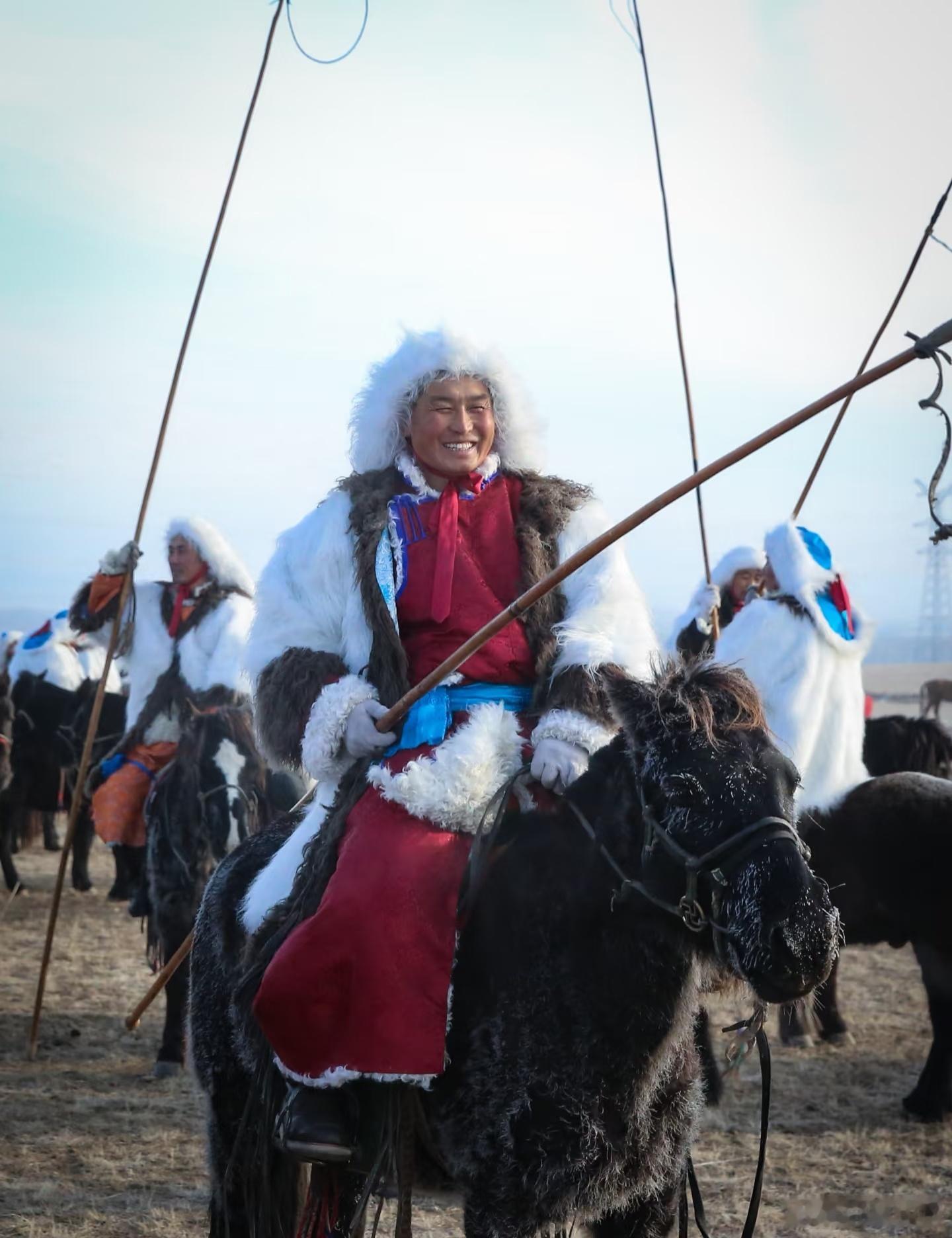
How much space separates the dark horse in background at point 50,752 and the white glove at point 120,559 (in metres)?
4.24

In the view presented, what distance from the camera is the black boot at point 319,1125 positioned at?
2.73 meters

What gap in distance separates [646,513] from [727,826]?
729 millimetres

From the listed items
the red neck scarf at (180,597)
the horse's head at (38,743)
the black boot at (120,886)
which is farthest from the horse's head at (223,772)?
the horse's head at (38,743)

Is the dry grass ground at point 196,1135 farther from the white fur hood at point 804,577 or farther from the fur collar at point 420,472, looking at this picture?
the fur collar at point 420,472

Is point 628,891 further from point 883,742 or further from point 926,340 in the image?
point 883,742

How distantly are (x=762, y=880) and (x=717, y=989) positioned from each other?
47 cm

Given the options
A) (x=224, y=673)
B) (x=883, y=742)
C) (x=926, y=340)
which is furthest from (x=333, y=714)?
(x=883, y=742)

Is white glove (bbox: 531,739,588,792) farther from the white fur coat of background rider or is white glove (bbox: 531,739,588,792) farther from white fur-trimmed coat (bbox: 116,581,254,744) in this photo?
white fur-trimmed coat (bbox: 116,581,254,744)

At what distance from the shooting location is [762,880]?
2.31 m

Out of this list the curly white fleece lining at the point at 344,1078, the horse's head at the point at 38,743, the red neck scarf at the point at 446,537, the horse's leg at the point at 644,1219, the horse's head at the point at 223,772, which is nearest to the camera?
the curly white fleece lining at the point at 344,1078

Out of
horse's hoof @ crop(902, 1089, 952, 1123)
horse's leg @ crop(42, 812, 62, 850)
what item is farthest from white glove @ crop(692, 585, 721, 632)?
horse's leg @ crop(42, 812, 62, 850)

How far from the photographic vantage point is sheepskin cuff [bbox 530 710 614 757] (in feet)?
9.65

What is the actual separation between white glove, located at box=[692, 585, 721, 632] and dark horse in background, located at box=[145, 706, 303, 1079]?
2.59 m

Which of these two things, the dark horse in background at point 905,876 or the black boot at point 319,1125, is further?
the dark horse in background at point 905,876
